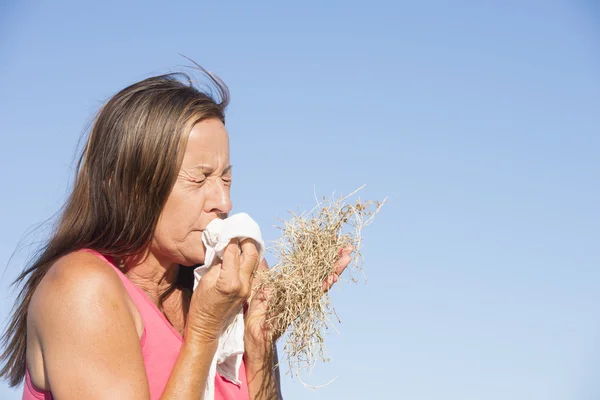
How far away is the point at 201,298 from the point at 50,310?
69 centimetres

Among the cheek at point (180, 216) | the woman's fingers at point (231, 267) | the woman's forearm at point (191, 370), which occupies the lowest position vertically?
the woman's forearm at point (191, 370)

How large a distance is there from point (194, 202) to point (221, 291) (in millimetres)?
446

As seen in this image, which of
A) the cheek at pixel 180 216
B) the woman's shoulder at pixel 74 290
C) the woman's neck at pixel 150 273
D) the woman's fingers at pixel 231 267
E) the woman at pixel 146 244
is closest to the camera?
the woman's shoulder at pixel 74 290

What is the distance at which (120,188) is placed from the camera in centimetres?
349

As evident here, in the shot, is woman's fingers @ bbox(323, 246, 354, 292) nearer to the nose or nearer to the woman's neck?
the nose

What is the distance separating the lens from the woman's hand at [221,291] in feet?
11.1

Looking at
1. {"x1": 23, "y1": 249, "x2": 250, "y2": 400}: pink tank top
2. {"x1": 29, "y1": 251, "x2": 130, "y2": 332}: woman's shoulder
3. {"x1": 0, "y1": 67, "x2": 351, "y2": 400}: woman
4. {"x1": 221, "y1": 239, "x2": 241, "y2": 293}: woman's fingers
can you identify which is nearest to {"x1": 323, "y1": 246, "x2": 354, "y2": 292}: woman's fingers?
{"x1": 0, "y1": 67, "x2": 351, "y2": 400}: woman

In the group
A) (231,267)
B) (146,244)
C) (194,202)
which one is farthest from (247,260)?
(146,244)

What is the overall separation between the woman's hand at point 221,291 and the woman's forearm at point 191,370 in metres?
0.04

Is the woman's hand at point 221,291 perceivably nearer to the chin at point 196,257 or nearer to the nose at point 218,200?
the chin at point 196,257

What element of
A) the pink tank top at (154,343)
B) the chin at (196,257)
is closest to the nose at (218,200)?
the chin at (196,257)

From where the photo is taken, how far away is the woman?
3197mm

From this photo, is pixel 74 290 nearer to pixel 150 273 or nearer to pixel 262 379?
pixel 150 273

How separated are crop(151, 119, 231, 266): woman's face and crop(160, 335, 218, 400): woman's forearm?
0.42m
